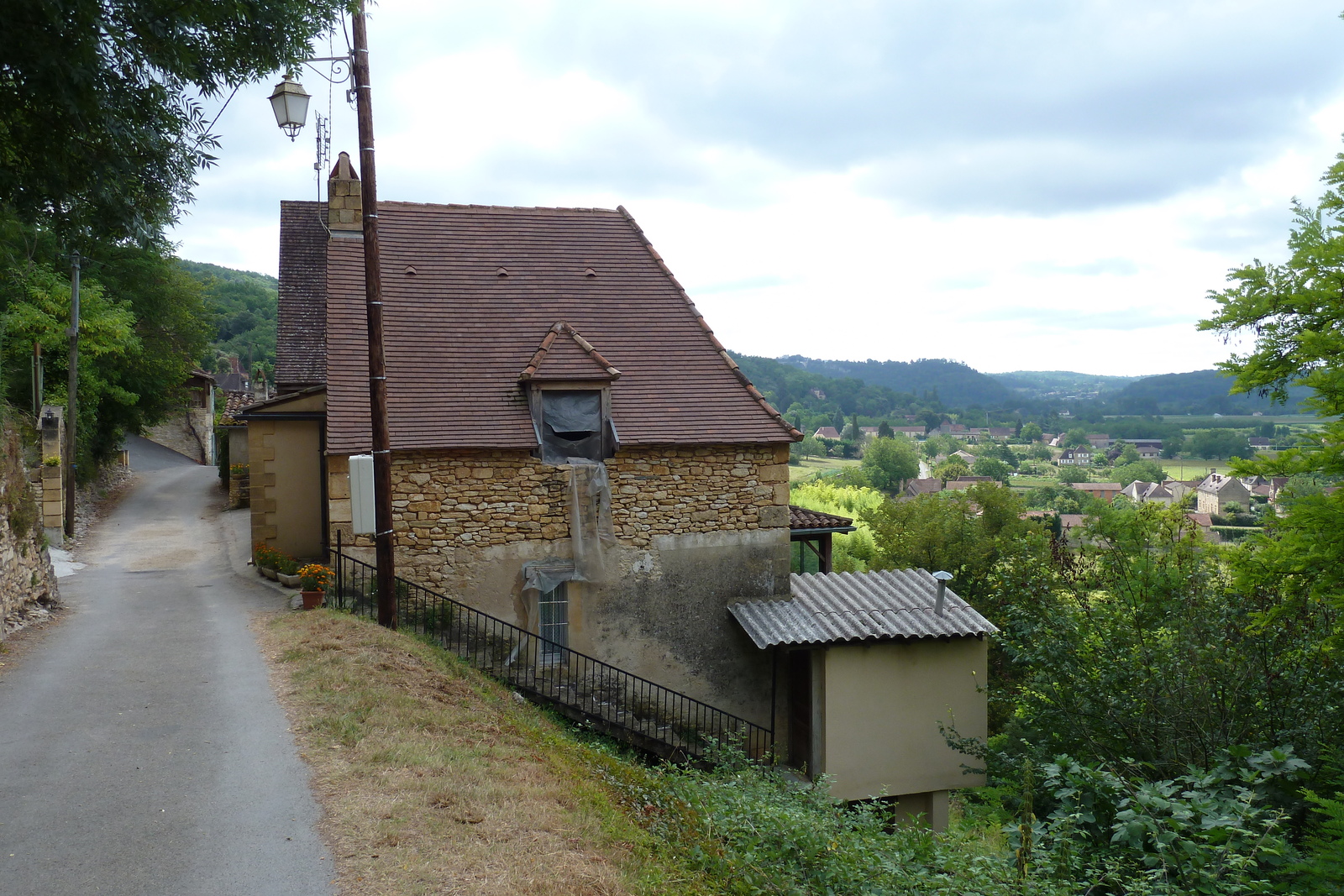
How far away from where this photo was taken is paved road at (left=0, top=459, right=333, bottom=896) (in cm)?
505

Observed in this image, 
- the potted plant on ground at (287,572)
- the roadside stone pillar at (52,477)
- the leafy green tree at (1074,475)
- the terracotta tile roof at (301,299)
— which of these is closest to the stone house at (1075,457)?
the leafy green tree at (1074,475)

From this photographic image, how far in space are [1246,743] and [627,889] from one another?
20.6 ft

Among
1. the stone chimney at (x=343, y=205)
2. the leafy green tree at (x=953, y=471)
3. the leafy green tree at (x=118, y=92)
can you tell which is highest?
the stone chimney at (x=343, y=205)

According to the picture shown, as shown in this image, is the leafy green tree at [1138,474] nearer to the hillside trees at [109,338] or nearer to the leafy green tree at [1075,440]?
the leafy green tree at [1075,440]

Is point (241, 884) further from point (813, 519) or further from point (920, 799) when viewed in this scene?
point (813, 519)

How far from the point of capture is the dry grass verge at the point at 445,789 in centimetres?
502

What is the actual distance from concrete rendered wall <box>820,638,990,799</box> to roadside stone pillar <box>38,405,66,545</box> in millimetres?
15476

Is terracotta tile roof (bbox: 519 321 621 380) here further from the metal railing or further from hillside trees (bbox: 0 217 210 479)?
hillside trees (bbox: 0 217 210 479)

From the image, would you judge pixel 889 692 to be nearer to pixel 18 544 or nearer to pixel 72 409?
pixel 18 544

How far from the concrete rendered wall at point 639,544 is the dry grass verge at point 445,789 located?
299 centimetres

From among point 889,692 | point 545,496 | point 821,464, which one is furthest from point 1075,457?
point 545,496

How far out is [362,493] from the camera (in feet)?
35.9

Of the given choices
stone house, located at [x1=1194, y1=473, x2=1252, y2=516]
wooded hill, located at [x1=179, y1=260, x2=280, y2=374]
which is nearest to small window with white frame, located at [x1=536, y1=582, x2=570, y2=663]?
wooded hill, located at [x1=179, y1=260, x2=280, y2=374]

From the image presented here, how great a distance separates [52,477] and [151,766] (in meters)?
14.1
